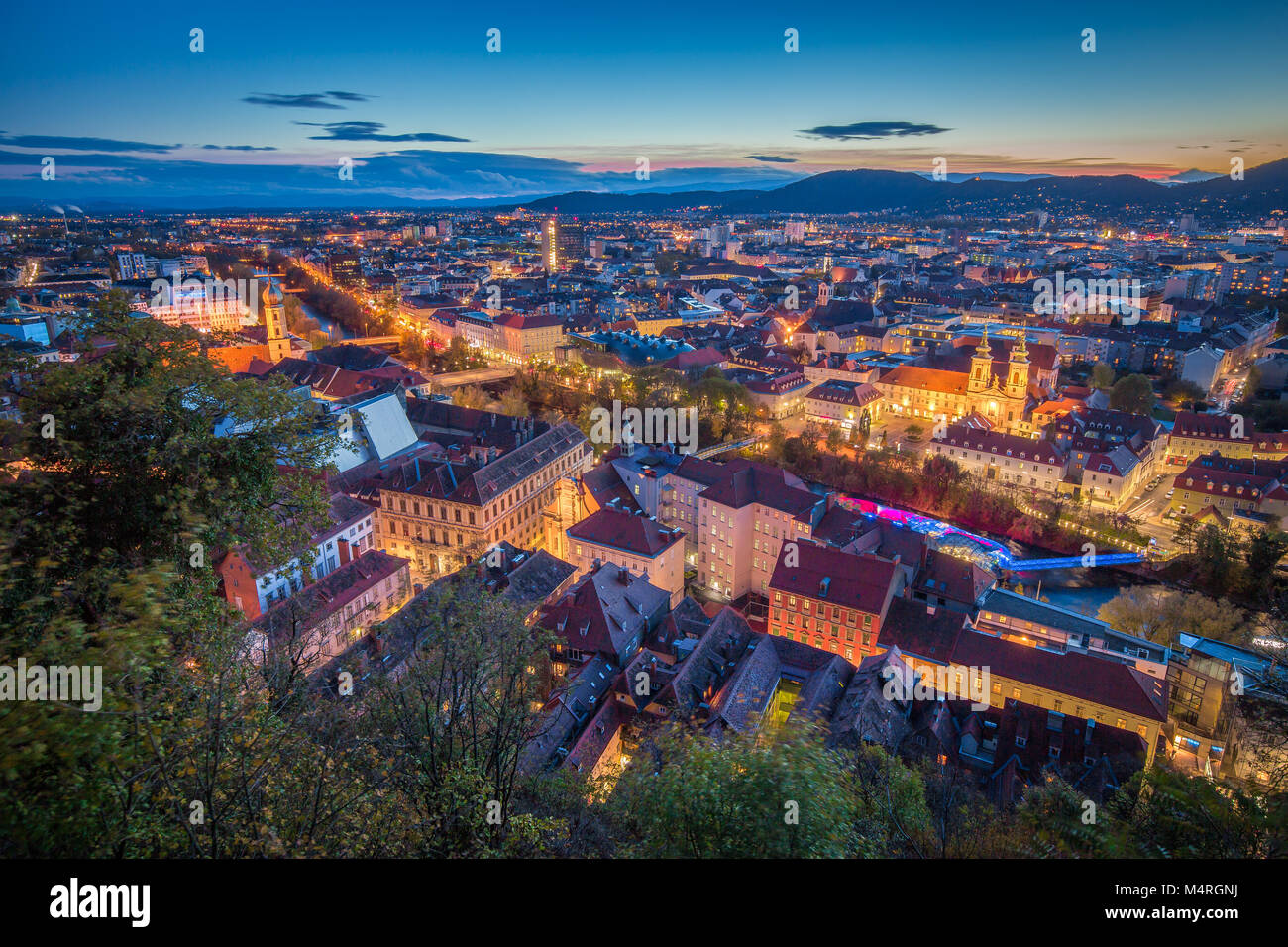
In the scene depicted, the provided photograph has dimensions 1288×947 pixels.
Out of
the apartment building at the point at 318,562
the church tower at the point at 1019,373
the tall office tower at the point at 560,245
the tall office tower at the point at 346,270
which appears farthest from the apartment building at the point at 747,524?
the tall office tower at the point at 560,245

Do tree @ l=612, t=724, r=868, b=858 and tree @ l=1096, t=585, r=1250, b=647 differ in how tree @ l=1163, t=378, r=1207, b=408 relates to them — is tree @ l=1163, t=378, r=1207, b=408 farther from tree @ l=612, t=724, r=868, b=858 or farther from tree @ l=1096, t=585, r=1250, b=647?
tree @ l=612, t=724, r=868, b=858

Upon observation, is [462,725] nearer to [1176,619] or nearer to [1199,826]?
[1199,826]

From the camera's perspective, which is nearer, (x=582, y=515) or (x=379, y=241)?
(x=582, y=515)

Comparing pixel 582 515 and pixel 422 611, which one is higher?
pixel 422 611

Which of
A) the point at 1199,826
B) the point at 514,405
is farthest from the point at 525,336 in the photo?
the point at 1199,826

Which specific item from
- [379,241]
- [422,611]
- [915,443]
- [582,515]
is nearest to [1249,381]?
[915,443]

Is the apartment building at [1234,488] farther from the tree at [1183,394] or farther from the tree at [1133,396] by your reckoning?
the tree at [1183,394]

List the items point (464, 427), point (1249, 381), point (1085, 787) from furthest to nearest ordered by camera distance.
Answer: point (1249, 381), point (464, 427), point (1085, 787)
